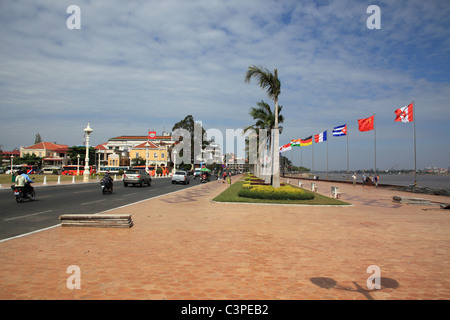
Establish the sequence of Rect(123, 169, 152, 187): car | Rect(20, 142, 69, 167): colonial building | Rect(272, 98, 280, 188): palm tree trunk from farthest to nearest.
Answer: Rect(20, 142, 69, 167): colonial building < Rect(123, 169, 152, 187): car < Rect(272, 98, 280, 188): palm tree trunk

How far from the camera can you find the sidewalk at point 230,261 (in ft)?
14.9

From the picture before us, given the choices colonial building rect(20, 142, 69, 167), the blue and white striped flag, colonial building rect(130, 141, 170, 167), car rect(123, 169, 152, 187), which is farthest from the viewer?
colonial building rect(130, 141, 170, 167)

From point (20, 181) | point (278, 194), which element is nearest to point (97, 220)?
point (20, 181)

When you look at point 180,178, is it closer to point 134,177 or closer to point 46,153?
point 134,177

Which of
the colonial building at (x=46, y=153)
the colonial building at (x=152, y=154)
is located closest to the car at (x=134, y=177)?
the colonial building at (x=152, y=154)

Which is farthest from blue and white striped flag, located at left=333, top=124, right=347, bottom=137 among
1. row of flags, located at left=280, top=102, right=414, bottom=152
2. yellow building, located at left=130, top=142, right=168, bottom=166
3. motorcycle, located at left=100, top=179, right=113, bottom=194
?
yellow building, located at left=130, top=142, right=168, bottom=166

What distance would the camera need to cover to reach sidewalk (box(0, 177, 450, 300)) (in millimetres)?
4543

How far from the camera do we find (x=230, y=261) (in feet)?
20.0

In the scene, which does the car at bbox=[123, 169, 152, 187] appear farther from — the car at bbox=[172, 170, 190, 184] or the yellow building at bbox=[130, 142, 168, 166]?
the yellow building at bbox=[130, 142, 168, 166]

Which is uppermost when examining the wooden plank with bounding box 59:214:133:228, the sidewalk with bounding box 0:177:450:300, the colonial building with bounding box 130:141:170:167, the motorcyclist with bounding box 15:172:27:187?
the colonial building with bounding box 130:141:170:167

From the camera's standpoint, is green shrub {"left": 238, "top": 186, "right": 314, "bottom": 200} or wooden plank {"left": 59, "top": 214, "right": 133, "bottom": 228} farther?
green shrub {"left": 238, "top": 186, "right": 314, "bottom": 200}
